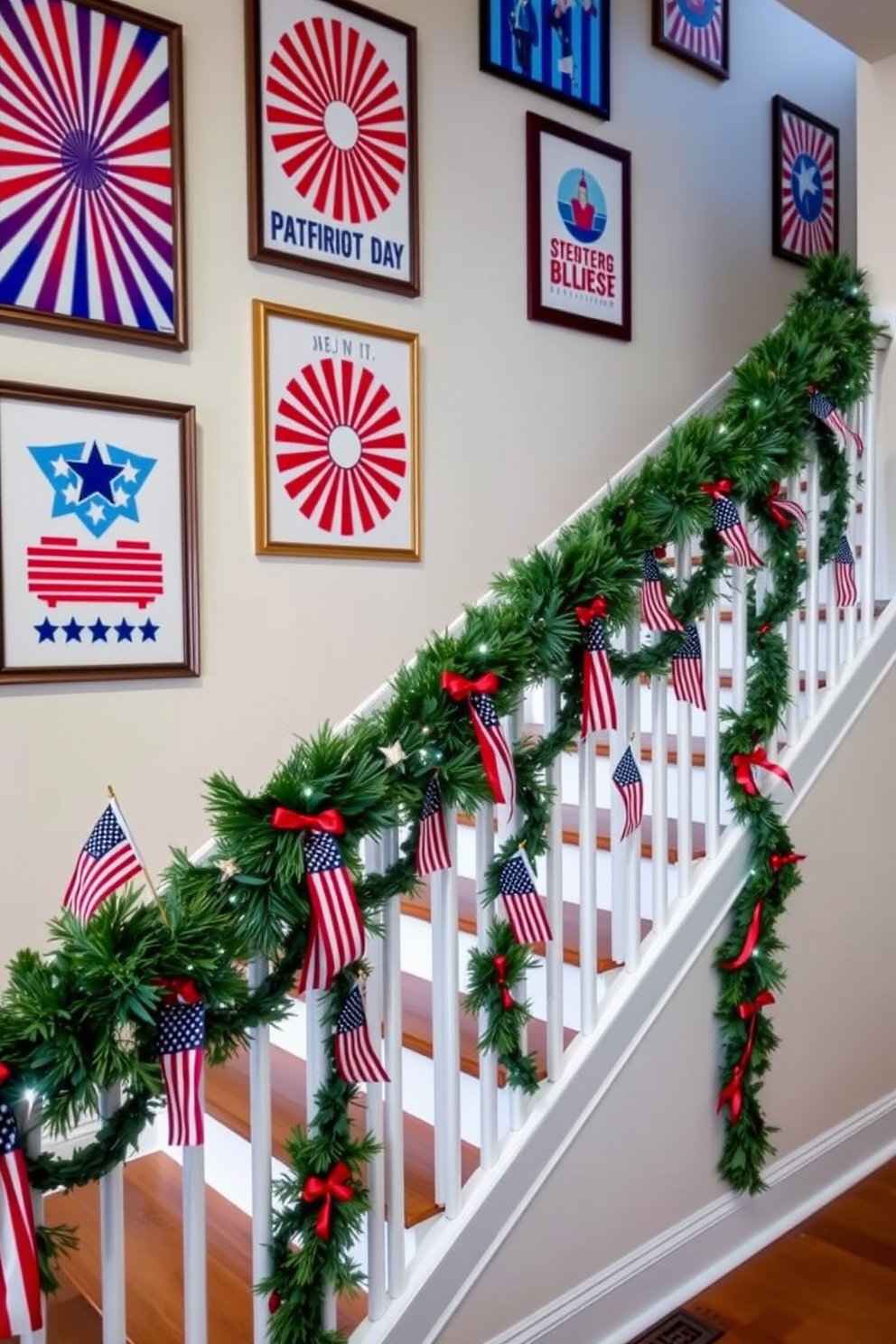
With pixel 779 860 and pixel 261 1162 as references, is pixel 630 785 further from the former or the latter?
pixel 261 1162

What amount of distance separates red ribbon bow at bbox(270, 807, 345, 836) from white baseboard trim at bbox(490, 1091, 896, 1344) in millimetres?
1007

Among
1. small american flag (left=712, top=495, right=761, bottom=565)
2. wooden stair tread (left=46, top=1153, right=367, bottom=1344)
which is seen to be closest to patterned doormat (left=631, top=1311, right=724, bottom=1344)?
wooden stair tread (left=46, top=1153, right=367, bottom=1344)

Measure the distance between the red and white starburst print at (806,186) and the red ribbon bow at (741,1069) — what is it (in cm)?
298

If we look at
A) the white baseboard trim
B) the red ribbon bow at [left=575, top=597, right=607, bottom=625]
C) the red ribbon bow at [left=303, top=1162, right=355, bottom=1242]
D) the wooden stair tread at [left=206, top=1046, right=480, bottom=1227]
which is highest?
the red ribbon bow at [left=575, top=597, right=607, bottom=625]

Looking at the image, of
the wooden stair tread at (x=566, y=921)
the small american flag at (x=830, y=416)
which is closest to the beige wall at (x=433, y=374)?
the wooden stair tread at (x=566, y=921)

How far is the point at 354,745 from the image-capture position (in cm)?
135

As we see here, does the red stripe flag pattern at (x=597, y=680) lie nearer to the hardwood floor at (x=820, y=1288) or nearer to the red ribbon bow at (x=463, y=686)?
the red ribbon bow at (x=463, y=686)

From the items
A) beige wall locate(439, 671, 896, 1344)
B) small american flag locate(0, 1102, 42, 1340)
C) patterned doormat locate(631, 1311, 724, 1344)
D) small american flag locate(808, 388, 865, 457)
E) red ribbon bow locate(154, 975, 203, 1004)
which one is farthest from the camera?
small american flag locate(808, 388, 865, 457)

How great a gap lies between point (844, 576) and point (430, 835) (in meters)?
1.34

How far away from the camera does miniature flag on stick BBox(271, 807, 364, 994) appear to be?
1.27 metres

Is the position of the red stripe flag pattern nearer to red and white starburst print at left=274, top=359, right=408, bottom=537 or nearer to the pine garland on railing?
the pine garland on railing

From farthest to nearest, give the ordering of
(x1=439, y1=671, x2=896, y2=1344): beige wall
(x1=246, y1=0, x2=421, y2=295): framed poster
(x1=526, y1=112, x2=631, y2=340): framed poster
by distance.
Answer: (x1=526, y1=112, x2=631, y2=340): framed poster < (x1=246, y1=0, x2=421, y2=295): framed poster < (x1=439, y1=671, x2=896, y2=1344): beige wall

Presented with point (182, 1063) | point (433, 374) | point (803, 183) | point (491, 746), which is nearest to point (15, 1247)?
point (182, 1063)

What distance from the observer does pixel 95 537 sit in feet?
7.42
